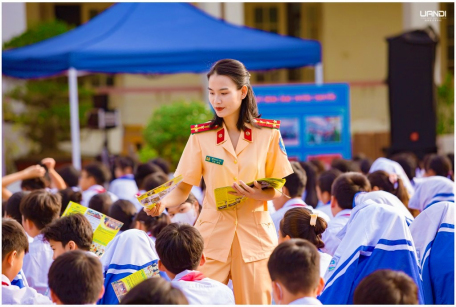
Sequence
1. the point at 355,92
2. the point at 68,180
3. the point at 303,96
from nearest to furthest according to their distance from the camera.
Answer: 1. the point at 68,180
2. the point at 303,96
3. the point at 355,92

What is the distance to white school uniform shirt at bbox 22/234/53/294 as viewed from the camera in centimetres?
374

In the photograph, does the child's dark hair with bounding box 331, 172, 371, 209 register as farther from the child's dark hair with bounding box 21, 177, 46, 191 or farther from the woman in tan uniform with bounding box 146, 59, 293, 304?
the child's dark hair with bounding box 21, 177, 46, 191

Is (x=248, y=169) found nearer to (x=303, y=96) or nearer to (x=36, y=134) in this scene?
(x=303, y=96)

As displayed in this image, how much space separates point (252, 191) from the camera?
2807 millimetres

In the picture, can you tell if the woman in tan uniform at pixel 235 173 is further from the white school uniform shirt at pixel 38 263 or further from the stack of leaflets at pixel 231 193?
the white school uniform shirt at pixel 38 263

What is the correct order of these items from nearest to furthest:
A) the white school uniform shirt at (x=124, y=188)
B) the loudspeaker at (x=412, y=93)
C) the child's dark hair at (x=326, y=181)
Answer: the child's dark hair at (x=326, y=181) < the white school uniform shirt at (x=124, y=188) < the loudspeaker at (x=412, y=93)

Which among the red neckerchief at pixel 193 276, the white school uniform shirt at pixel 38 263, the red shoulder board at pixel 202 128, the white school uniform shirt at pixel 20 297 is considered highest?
the red shoulder board at pixel 202 128

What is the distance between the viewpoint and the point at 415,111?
29.5ft

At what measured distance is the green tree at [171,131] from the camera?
30.0 feet

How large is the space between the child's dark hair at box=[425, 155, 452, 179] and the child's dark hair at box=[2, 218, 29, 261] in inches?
161

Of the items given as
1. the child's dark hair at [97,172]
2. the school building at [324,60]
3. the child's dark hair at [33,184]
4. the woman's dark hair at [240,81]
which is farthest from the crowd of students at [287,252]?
the school building at [324,60]

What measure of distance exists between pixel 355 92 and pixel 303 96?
658 cm

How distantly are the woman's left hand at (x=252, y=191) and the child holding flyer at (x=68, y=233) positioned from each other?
3.17 feet

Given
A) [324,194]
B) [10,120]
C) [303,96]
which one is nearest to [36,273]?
[324,194]
